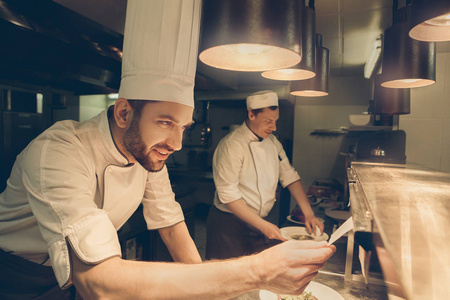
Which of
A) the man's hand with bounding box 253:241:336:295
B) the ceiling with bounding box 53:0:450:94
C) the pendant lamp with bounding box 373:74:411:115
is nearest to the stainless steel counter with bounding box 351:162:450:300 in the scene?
the man's hand with bounding box 253:241:336:295

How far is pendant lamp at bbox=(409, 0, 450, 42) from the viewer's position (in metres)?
0.78

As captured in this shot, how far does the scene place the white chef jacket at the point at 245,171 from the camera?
2525 mm

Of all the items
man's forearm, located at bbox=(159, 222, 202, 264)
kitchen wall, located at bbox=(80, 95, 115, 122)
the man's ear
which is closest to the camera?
the man's ear

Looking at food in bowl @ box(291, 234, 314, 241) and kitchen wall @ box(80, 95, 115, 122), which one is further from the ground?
kitchen wall @ box(80, 95, 115, 122)

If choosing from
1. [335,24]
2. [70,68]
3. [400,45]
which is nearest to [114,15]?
[70,68]

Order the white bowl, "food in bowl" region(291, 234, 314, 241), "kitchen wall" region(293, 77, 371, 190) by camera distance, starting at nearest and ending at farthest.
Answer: "food in bowl" region(291, 234, 314, 241)
the white bowl
"kitchen wall" region(293, 77, 371, 190)

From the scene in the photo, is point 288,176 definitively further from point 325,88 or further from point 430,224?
point 430,224

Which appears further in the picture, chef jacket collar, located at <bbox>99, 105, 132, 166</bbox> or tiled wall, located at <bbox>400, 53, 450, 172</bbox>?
tiled wall, located at <bbox>400, 53, 450, 172</bbox>

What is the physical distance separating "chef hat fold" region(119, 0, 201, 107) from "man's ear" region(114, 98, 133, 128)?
0.04 meters

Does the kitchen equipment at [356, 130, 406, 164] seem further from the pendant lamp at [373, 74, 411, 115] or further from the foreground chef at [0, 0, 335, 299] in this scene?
the foreground chef at [0, 0, 335, 299]

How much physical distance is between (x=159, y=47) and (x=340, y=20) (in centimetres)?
230

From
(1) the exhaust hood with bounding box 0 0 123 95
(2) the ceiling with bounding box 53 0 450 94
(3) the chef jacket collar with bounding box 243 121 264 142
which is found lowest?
(3) the chef jacket collar with bounding box 243 121 264 142

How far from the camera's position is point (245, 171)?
104 inches

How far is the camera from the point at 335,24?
9.61 feet
